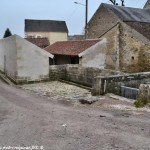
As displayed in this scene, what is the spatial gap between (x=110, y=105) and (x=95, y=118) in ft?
7.35

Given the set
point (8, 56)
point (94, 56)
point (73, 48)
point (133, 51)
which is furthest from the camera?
point (133, 51)

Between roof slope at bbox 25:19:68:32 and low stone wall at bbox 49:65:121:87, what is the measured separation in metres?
34.5

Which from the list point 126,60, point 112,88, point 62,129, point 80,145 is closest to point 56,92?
point 112,88

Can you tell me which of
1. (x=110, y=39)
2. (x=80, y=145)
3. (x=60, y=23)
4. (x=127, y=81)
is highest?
(x=60, y=23)

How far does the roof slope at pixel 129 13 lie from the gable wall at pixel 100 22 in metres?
0.54

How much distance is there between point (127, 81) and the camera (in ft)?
45.7

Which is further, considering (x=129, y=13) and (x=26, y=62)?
(x=129, y=13)

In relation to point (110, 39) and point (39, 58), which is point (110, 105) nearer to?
point (39, 58)

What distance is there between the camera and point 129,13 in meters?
29.9

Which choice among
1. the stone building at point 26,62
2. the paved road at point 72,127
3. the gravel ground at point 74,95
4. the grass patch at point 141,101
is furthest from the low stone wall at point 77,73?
the paved road at point 72,127

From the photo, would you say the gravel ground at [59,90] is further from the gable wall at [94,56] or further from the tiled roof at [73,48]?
the tiled roof at [73,48]

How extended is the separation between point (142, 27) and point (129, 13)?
3195mm

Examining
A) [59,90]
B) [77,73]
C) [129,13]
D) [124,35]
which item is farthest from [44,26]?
[59,90]

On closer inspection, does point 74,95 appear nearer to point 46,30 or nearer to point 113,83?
point 113,83
